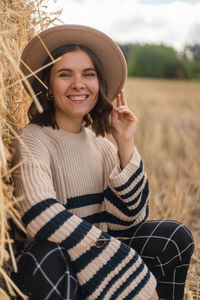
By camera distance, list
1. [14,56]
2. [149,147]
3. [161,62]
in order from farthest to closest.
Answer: [161,62]
[149,147]
[14,56]

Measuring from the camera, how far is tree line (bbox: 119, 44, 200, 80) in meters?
32.6

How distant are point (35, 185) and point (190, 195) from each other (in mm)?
2151

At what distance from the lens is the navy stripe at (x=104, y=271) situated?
3.86 ft

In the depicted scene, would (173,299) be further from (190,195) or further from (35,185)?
(190,195)

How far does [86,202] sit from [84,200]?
2 centimetres

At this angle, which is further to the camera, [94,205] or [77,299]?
[94,205]

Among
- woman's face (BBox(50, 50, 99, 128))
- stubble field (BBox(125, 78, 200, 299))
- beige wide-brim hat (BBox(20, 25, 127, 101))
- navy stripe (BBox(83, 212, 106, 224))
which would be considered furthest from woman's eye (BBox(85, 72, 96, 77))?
stubble field (BBox(125, 78, 200, 299))

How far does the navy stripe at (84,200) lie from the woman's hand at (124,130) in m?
0.18

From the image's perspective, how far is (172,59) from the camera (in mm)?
34219

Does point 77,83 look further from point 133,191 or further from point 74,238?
point 74,238

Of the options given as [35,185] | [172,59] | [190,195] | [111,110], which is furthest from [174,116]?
[172,59]

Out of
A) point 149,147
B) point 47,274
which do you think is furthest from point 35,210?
point 149,147

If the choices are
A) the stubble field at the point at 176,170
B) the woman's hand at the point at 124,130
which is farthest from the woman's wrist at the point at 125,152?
the stubble field at the point at 176,170

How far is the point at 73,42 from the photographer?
1509 millimetres
